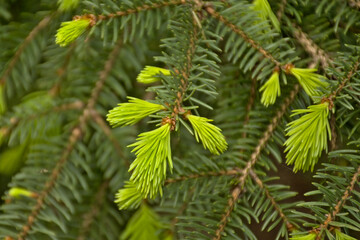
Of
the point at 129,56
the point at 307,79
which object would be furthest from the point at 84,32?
the point at 307,79

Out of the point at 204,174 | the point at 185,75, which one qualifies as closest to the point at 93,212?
the point at 204,174

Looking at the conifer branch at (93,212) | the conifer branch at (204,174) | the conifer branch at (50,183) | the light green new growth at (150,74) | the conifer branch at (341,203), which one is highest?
the light green new growth at (150,74)

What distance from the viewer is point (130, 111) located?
49 cm

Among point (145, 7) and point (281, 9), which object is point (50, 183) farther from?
point (281, 9)

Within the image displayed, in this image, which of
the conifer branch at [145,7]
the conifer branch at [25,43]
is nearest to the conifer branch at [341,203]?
the conifer branch at [145,7]

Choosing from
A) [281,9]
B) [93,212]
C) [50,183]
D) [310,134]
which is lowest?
[93,212]

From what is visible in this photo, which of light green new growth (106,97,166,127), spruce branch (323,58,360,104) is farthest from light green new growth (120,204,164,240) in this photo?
spruce branch (323,58,360,104)

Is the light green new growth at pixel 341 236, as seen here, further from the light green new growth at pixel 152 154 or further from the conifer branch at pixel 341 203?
the light green new growth at pixel 152 154

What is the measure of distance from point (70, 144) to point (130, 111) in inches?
10.0

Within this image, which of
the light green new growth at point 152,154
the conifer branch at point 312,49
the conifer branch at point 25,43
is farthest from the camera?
the conifer branch at point 25,43

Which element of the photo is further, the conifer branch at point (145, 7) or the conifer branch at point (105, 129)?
the conifer branch at point (105, 129)

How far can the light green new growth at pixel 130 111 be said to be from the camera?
0.49m

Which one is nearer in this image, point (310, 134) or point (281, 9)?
point (310, 134)

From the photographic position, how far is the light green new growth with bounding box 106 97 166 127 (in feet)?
1.59
